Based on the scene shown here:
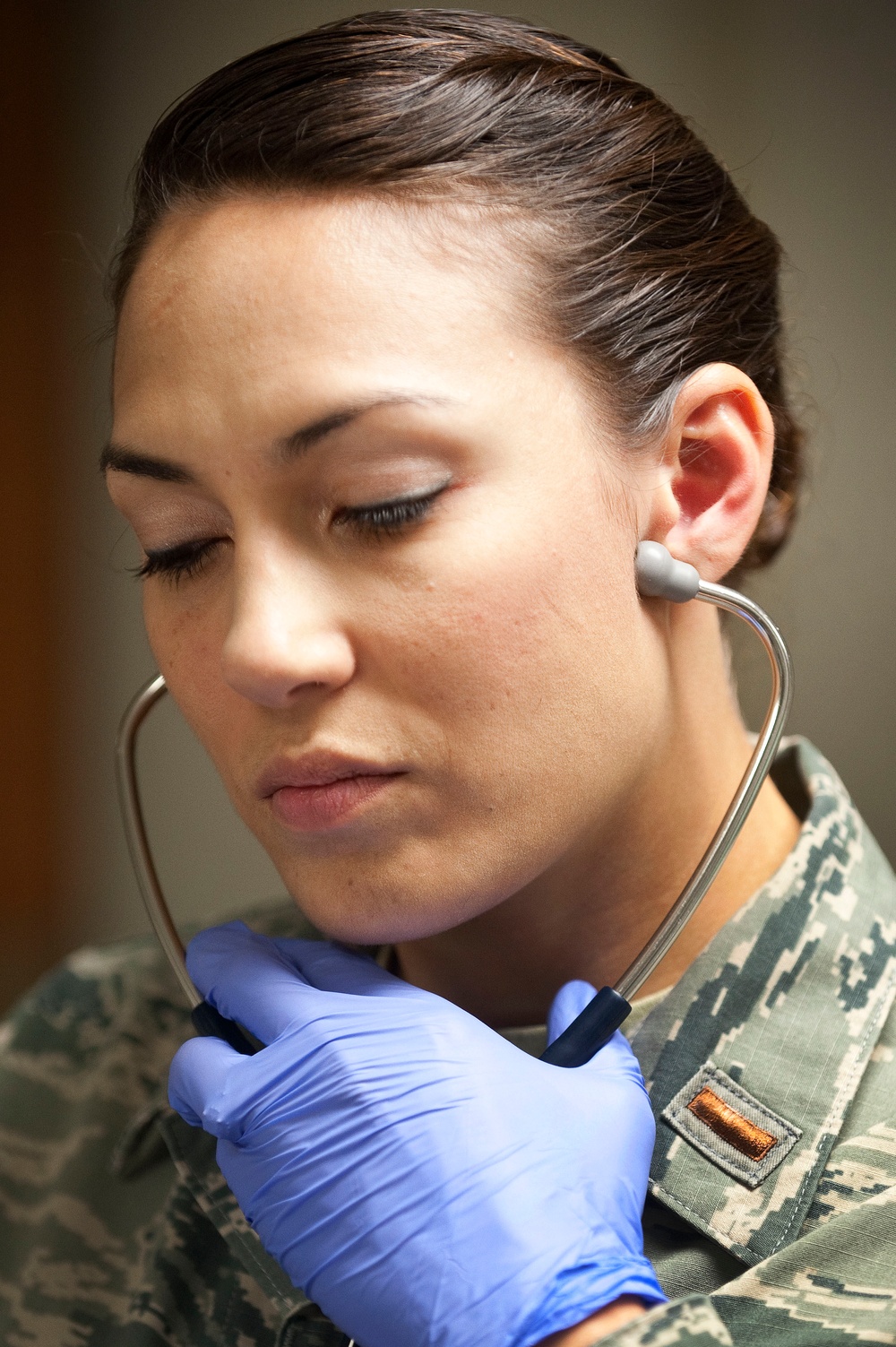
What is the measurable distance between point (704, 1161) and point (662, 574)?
16.5 inches

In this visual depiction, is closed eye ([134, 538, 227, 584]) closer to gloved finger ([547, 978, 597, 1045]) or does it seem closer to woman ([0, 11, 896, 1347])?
woman ([0, 11, 896, 1347])

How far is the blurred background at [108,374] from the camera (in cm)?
154

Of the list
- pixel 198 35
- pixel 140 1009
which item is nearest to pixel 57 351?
pixel 198 35

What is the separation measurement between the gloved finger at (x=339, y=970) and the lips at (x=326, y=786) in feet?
0.41

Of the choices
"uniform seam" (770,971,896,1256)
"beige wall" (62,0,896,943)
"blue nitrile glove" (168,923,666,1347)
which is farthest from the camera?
"beige wall" (62,0,896,943)

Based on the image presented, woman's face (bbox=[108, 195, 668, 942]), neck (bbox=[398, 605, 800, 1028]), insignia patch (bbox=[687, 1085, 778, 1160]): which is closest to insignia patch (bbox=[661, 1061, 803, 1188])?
insignia patch (bbox=[687, 1085, 778, 1160])

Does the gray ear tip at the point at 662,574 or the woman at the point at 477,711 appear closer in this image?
the woman at the point at 477,711

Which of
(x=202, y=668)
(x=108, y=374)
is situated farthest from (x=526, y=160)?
(x=108, y=374)

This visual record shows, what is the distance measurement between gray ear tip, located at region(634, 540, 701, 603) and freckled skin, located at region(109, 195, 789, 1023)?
0.5 inches

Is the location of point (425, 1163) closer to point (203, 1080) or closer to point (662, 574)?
point (203, 1080)

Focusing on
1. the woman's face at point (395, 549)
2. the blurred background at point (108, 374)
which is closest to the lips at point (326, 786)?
the woman's face at point (395, 549)

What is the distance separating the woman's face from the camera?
0.82m

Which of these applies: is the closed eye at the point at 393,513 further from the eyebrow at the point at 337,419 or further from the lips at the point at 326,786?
the lips at the point at 326,786

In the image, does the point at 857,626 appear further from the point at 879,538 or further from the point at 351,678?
the point at 351,678
